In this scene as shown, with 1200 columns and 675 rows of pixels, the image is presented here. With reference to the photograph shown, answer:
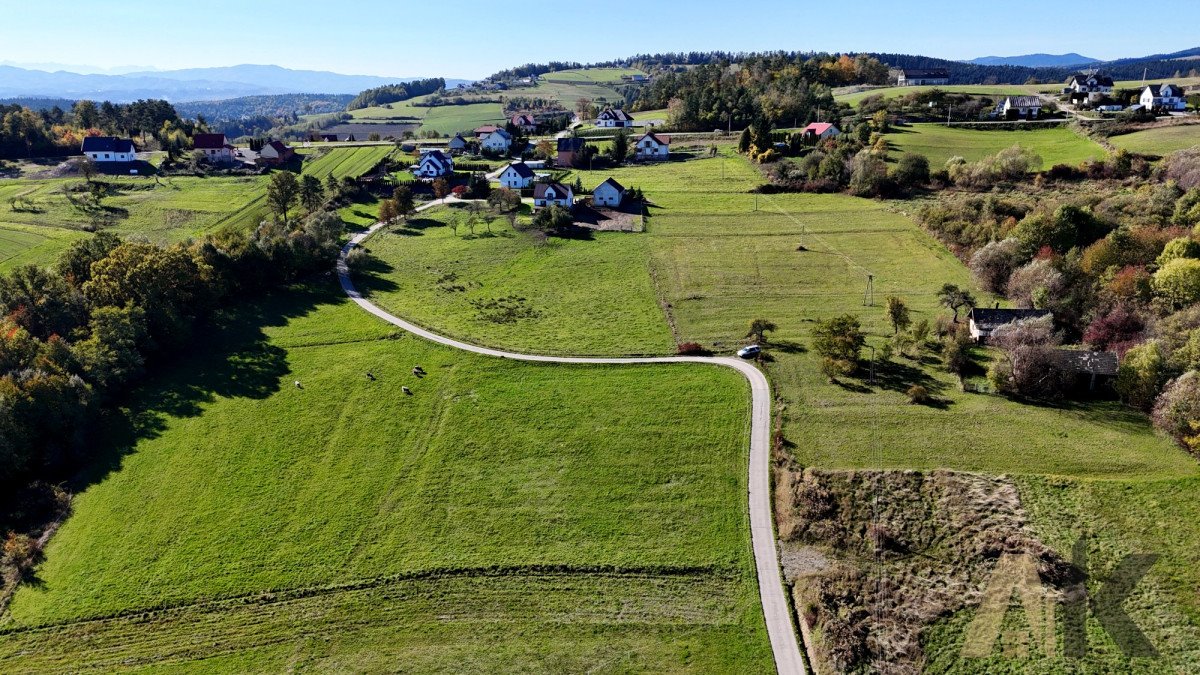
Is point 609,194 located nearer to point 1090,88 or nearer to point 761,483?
point 761,483

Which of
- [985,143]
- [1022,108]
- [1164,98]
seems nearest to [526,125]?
[985,143]

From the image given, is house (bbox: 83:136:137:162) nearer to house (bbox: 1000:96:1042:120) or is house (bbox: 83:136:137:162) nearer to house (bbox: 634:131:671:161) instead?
house (bbox: 634:131:671:161)

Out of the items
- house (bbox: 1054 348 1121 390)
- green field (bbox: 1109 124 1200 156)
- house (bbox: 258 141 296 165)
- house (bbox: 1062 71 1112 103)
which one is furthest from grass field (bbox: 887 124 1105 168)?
house (bbox: 258 141 296 165)

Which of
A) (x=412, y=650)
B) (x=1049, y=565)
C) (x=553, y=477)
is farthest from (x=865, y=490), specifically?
(x=412, y=650)

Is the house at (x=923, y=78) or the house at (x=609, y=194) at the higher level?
the house at (x=923, y=78)

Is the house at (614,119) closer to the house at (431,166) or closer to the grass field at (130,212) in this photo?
the house at (431,166)

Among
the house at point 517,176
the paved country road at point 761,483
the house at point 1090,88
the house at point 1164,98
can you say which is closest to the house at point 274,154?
the house at point 517,176
